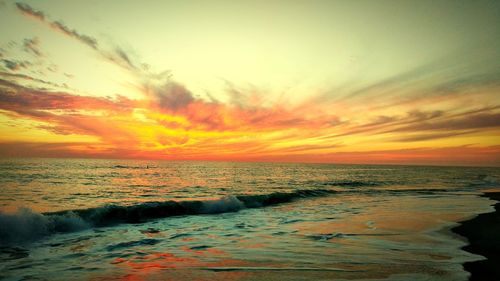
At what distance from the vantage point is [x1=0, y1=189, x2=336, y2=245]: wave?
444 inches

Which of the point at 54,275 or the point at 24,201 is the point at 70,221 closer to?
the point at 54,275

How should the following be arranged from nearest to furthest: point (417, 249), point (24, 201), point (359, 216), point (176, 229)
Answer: point (417, 249)
point (176, 229)
point (359, 216)
point (24, 201)

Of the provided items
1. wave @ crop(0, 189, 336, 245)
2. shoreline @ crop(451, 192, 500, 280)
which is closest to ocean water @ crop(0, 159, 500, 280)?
wave @ crop(0, 189, 336, 245)

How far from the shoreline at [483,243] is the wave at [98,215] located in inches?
505

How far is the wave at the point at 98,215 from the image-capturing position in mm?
11266

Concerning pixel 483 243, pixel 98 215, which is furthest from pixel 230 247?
pixel 98 215

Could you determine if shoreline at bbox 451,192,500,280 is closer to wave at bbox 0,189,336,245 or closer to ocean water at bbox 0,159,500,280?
ocean water at bbox 0,159,500,280

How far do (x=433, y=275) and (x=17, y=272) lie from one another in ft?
29.8

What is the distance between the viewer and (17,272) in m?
7.03

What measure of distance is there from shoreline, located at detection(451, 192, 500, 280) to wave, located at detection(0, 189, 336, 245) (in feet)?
42.1

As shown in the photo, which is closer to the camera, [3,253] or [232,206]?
[3,253]

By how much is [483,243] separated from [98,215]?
15.7 m

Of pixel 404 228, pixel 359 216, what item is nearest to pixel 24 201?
pixel 359 216

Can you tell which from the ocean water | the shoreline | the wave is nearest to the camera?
the shoreline
